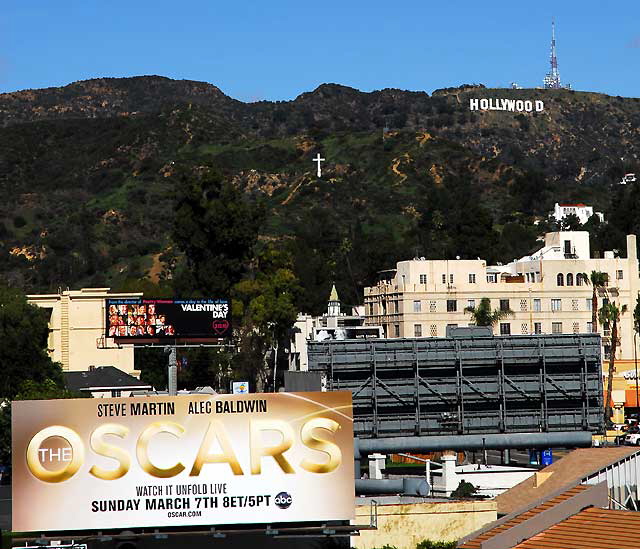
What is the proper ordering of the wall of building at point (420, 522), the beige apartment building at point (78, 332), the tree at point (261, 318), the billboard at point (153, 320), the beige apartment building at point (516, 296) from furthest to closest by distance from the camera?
1. the beige apartment building at point (516, 296)
2. the beige apartment building at point (78, 332)
3. the tree at point (261, 318)
4. the billboard at point (153, 320)
5. the wall of building at point (420, 522)

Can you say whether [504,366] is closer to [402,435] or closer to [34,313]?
[402,435]

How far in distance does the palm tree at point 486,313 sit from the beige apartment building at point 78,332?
3054cm

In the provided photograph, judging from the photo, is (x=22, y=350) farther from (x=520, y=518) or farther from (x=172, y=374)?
(x=520, y=518)

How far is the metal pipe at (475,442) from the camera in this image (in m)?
68.3

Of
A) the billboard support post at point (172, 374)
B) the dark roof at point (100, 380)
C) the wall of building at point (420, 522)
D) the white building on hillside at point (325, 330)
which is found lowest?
the wall of building at point (420, 522)

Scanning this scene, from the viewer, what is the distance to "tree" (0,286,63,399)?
100 meters

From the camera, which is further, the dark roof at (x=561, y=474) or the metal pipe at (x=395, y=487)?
the metal pipe at (x=395, y=487)

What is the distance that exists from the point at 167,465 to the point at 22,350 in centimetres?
6054

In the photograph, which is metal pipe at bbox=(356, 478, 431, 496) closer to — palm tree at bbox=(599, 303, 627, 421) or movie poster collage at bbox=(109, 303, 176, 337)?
movie poster collage at bbox=(109, 303, 176, 337)

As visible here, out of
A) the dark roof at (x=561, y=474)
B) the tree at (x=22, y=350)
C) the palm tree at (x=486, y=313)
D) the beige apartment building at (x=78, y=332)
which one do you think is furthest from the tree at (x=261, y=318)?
the dark roof at (x=561, y=474)

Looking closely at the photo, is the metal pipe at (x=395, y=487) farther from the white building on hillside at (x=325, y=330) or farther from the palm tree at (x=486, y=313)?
the palm tree at (x=486, y=313)

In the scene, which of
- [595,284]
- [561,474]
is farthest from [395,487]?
[595,284]

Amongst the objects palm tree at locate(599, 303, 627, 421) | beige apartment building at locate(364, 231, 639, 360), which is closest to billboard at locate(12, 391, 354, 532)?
palm tree at locate(599, 303, 627, 421)

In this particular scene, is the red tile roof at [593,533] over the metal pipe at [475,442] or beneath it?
beneath
